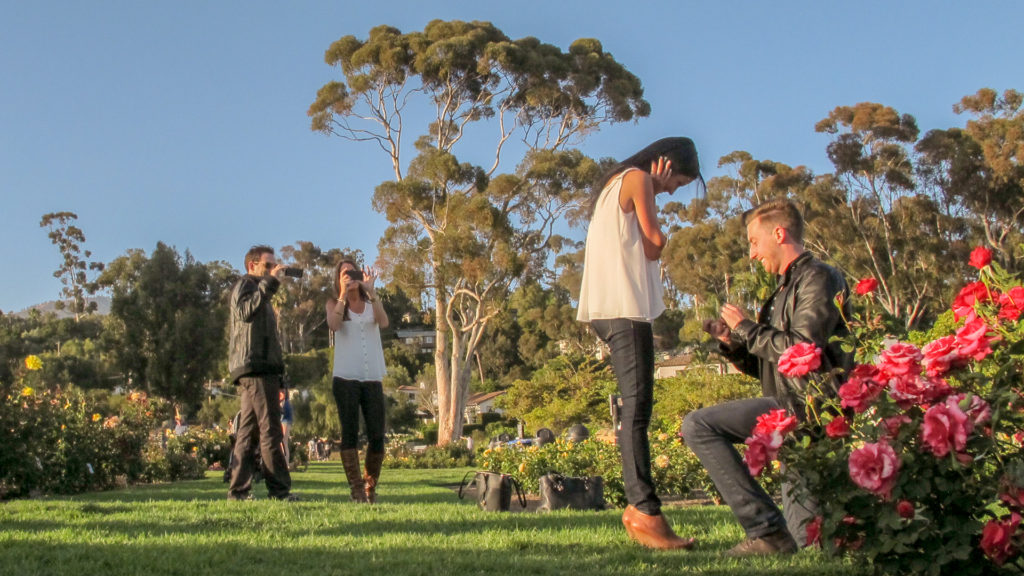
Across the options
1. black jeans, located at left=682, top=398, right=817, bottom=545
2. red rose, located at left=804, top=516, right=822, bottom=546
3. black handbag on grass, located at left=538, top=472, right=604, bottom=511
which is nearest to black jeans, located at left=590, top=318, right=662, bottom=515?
black jeans, located at left=682, top=398, right=817, bottom=545

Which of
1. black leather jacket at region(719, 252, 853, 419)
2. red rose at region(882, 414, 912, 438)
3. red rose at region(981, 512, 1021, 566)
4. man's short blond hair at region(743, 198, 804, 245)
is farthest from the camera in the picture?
man's short blond hair at region(743, 198, 804, 245)

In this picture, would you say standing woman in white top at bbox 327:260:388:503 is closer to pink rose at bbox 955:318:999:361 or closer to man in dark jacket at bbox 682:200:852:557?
man in dark jacket at bbox 682:200:852:557

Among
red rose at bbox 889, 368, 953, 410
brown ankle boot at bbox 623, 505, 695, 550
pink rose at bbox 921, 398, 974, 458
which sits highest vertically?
red rose at bbox 889, 368, 953, 410

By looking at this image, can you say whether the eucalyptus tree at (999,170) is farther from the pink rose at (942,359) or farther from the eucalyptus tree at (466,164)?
the pink rose at (942,359)

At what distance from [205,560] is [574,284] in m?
43.2

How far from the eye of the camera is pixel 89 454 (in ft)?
26.1

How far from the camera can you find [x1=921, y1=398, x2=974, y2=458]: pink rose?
2289 millimetres

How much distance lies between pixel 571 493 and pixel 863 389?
3.16 meters

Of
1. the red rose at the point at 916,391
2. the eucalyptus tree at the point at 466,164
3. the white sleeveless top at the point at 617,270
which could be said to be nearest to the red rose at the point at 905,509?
the red rose at the point at 916,391

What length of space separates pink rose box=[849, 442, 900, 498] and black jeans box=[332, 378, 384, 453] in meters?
3.79

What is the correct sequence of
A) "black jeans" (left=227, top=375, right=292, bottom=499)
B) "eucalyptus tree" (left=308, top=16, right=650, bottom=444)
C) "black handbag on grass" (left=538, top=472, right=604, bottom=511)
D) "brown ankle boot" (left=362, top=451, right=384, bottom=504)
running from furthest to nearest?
1. "eucalyptus tree" (left=308, top=16, right=650, bottom=444)
2. "brown ankle boot" (left=362, top=451, right=384, bottom=504)
3. "black jeans" (left=227, top=375, right=292, bottom=499)
4. "black handbag on grass" (left=538, top=472, right=604, bottom=511)

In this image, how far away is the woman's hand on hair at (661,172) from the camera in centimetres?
344

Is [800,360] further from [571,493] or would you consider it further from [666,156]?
[571,493]

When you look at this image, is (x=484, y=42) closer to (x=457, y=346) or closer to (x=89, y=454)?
(x=457, y=346)
